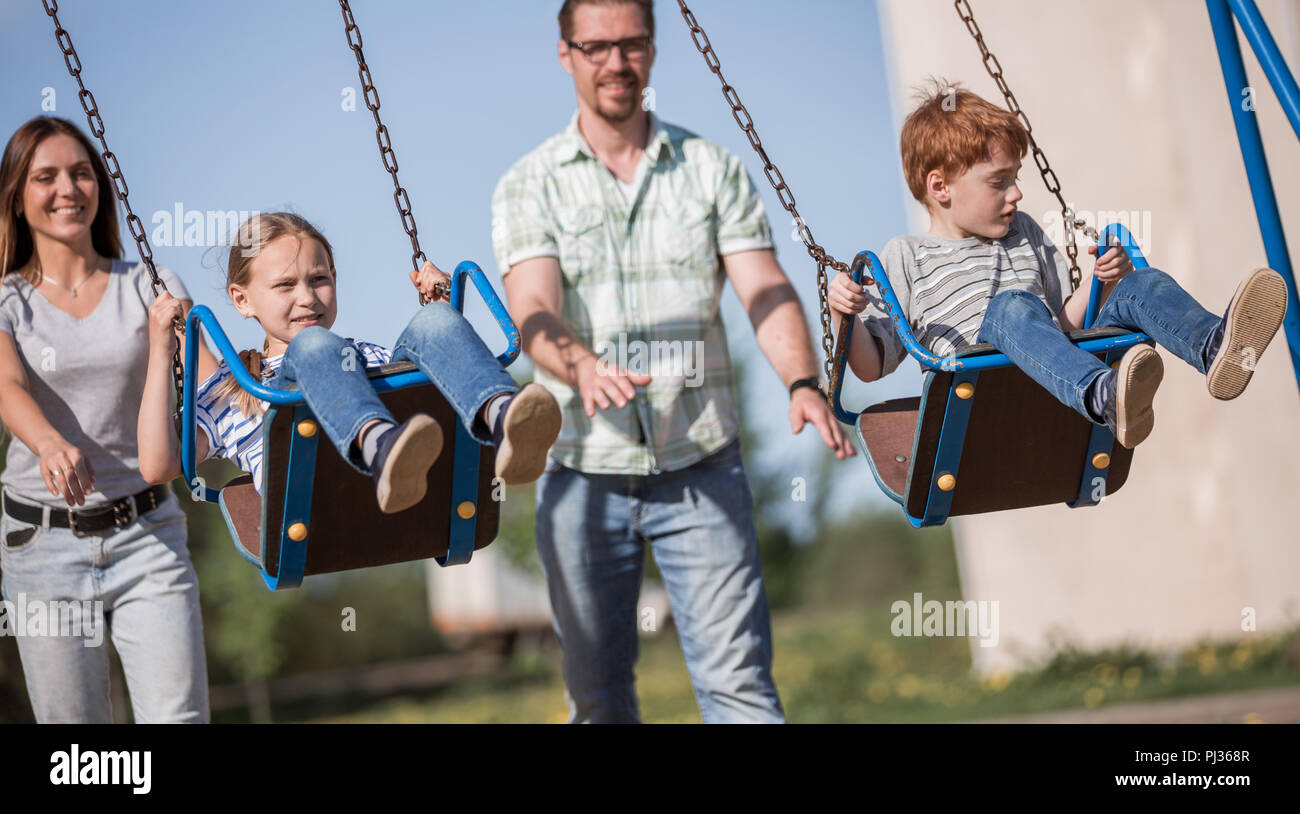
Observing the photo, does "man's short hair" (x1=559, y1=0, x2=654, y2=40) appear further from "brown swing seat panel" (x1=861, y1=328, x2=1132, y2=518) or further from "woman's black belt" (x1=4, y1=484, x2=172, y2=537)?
"woman's black belt" (x1=4, y1=484, x2=172, y2=537)

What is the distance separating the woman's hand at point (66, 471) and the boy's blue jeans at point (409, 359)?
0.64 m

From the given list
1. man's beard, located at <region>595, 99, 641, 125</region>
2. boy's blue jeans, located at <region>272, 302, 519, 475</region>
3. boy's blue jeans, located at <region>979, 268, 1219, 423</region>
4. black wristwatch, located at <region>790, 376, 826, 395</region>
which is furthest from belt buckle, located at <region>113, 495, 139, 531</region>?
boy's blue jeans, located at <region>979, 268, 1219, 423</region>

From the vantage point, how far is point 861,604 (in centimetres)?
1977

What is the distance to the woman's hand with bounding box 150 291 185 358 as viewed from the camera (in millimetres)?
2973

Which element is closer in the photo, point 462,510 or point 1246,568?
point 462,510

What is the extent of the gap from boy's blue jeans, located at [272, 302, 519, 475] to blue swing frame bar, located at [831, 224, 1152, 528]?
0.93 meters

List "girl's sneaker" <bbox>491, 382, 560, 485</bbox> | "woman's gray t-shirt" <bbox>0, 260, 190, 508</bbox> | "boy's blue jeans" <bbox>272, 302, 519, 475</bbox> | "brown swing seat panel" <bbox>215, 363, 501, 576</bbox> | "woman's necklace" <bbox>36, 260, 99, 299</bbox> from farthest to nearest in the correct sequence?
"woman's necklace" <bbox>36, 260, 99, 299</bbox> → "woman's gray t-shirt" <bbox>0, 260, 190, 508</bbox> → "brown swing seat panel" <bbox>215, 363, 501, 576</bbox> → "boy's blue jeans" <bbox>272, 302, 519, 475</bbox> → "girl's sneaker" <bbox>491, 382, 560, 485</bbox>

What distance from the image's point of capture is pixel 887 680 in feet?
32.6

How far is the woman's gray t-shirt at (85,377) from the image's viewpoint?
10.5ft

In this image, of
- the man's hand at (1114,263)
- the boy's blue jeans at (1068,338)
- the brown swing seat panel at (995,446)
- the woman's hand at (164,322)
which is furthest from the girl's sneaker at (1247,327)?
the woman's hand at (164,322)

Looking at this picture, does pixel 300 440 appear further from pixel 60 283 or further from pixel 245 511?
pixel 60 283
